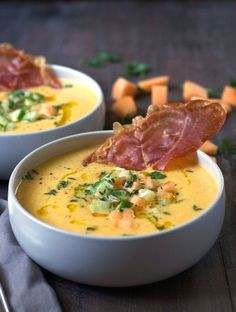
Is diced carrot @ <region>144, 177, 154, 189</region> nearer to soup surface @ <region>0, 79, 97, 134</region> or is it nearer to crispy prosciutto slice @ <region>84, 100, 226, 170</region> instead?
crispy prosciutto slice @ <region>84, 100, 226, 170</region>

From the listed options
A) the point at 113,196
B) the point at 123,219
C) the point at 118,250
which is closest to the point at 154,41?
the point at 113,196

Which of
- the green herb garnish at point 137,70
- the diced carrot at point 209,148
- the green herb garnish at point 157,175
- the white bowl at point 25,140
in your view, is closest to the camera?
the green herb garnish at point 157,175

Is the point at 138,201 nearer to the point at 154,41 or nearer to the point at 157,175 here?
the point at 157,175

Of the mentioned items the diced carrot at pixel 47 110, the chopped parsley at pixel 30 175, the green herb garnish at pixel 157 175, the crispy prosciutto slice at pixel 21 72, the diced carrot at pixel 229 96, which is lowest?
the diced carrot at pixel 229 96

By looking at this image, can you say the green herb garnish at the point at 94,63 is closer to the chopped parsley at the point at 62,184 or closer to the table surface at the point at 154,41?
the table surface at the point at 154,41

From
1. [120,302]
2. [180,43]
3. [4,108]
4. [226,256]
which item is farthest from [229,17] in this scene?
[120,302]

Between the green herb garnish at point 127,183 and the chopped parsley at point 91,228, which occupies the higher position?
the chopped parsley at point 91,228

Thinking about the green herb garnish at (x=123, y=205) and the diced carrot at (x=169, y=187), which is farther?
the diced carrot at (x=169, y=187)

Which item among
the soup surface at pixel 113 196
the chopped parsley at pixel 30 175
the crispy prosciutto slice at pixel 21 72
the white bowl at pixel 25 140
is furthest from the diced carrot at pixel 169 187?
the crispy prosciutto slice at pixel 21 72
